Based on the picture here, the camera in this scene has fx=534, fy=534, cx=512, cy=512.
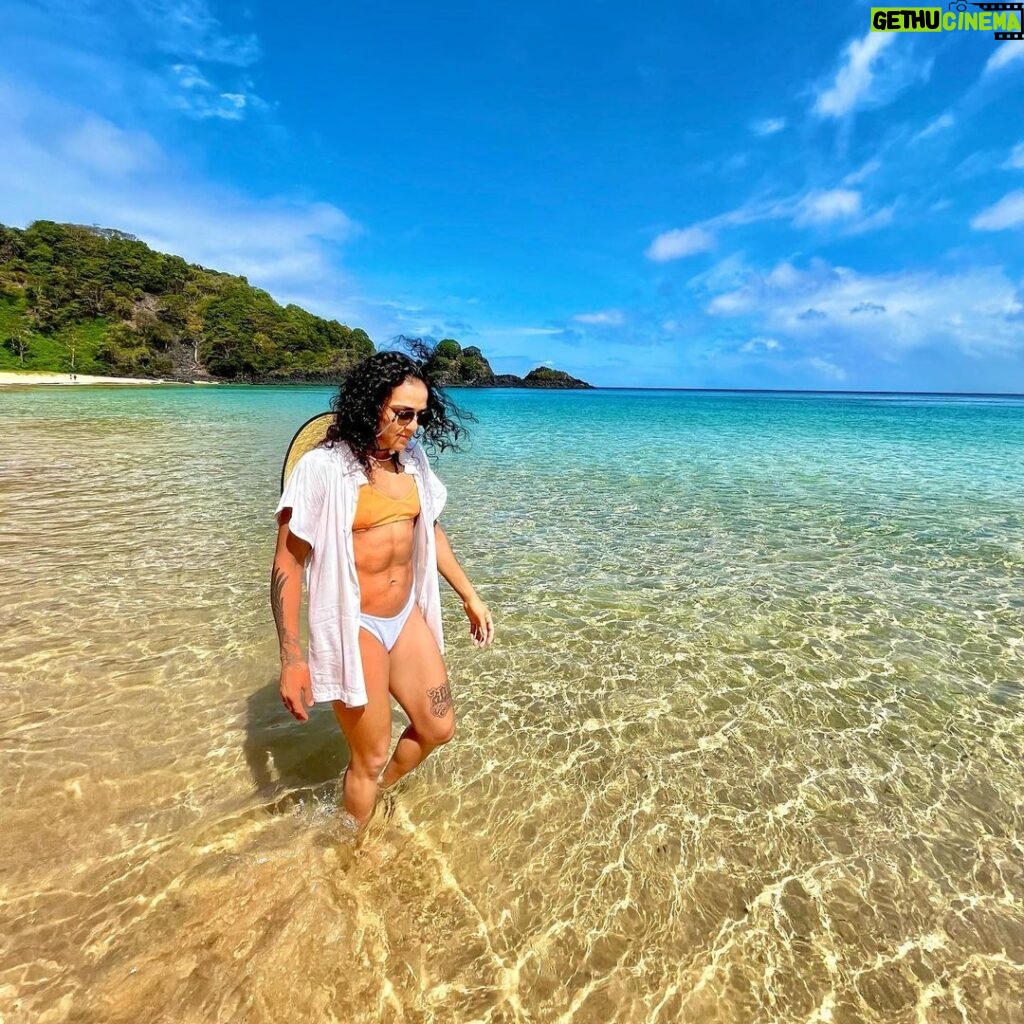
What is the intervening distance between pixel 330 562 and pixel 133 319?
120 metres

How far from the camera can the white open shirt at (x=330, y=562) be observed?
2.55m

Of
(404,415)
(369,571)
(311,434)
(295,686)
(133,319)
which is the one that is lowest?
(295,686)

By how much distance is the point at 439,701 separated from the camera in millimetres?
3059

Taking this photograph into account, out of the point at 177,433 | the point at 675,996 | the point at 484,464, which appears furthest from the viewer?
the point at 177,433

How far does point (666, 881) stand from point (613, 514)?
8.27 m

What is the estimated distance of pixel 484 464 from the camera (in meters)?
18.2

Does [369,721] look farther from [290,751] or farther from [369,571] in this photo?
[290,751]

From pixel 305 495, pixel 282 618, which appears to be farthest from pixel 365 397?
pixel 282 618

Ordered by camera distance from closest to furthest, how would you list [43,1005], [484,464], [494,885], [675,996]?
[43,1005] < [675,996] < [494,885] < [484,464]

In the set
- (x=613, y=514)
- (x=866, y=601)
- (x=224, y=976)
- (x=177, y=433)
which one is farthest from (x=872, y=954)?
(x=177, y=433)

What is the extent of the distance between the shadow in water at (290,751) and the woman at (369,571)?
64 cm

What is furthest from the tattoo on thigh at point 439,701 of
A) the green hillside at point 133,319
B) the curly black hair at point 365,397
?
the green hillside at point 133,319

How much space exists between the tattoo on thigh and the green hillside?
84699mm

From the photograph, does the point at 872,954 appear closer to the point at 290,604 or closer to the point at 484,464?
the point at 290,604
